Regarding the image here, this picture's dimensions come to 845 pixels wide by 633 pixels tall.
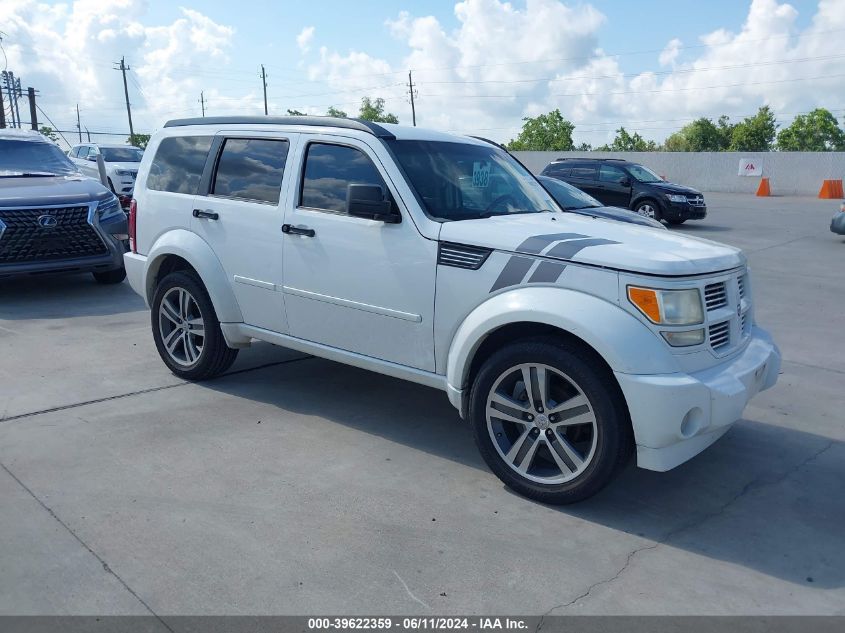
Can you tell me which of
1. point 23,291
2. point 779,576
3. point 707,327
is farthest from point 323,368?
point 23,291

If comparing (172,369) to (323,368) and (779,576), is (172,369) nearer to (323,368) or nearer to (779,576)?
(323,368)

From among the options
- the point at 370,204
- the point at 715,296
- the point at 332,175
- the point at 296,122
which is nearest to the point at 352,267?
the point at 370,204

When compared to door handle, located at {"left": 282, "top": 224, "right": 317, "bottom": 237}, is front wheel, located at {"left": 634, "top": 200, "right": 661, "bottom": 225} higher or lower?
lower

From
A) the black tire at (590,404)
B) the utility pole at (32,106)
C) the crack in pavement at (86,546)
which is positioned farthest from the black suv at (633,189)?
the utility pole at (32,106)

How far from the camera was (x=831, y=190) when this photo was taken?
2988 cm

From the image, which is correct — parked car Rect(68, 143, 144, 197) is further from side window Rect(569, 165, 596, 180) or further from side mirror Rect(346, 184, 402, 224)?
side mirror Rect(346, 184, 402, 224)

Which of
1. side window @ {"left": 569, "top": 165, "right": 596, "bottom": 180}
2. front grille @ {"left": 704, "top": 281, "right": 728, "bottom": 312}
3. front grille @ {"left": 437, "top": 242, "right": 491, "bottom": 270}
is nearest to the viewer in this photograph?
front grille @ {"left": 704, "top": 281, "right": 728, "bottom": 312}

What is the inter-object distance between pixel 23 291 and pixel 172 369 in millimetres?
4885

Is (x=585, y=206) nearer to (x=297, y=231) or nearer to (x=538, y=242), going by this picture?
(x=297, y=231)

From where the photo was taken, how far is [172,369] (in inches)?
243

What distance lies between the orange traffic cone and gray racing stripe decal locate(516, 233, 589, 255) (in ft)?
96.2

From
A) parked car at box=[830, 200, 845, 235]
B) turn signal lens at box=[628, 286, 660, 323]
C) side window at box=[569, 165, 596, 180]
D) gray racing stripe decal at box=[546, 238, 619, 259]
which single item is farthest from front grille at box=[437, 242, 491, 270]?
side window at box=[569, 165, 596, 180]

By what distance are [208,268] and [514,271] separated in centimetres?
249

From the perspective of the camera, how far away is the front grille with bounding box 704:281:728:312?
3.98 m
